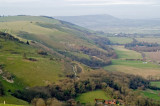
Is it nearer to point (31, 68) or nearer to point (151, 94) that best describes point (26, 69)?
point (31, 68)

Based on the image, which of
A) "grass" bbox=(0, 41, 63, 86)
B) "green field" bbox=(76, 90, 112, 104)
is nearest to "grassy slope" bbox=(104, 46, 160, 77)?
"grass" bbox=(0, 41, 63, 86)

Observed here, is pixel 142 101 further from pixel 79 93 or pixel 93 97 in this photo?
pixel 79 93

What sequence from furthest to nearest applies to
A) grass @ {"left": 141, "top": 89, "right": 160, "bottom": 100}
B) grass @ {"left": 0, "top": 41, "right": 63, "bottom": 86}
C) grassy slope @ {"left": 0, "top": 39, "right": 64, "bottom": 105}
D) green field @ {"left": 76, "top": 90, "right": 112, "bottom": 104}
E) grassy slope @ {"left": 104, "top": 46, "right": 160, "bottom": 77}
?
grassy slope @ {"left": 104, "top": 46, "right": 160, "bottom": 77} → grass @ {"left": 141, "top": 89, "right": 160, "bottom": 100} → grass @ {"left": 0, "top": 41, "right": 63, "bottom": 86} → grassy slope @ {"left": 0, "top": 39, "right": 64, "bottom": 105} → green field @ {"left": 76, "top": 90, "right": 112, "bottom": 104}

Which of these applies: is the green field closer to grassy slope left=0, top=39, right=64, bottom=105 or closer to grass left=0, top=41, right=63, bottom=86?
grassy slope left=0, top=39, right=64, bottom=105

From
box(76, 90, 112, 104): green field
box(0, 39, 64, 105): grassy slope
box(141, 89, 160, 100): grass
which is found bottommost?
box(141, 89, 160, 100): grass

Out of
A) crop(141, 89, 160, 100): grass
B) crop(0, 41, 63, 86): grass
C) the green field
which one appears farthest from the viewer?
crop(141, 89, 160, 100): grass

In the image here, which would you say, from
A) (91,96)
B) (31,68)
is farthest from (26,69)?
(91,96)

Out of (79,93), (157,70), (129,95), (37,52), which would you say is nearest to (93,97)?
(79,93)

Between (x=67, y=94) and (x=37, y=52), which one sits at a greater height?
(x=37, y=52)
